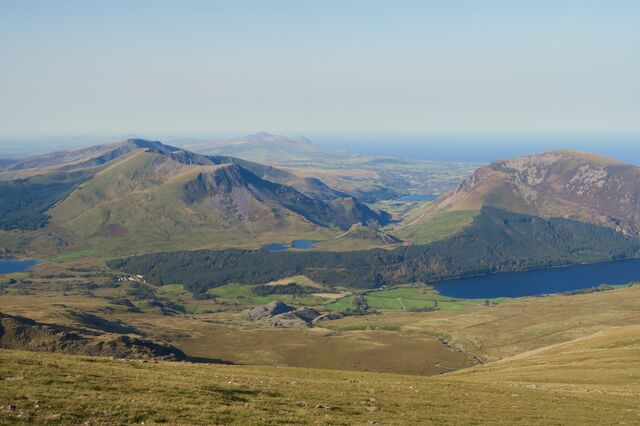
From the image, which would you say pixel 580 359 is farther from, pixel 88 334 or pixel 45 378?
pixel 88 334

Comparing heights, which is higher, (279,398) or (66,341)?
(279,398)

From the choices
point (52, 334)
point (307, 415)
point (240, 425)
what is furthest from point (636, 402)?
point (52, 334)

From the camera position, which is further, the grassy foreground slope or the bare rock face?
the bare rock face

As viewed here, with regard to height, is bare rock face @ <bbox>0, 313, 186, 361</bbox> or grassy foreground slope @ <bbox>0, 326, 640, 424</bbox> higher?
grassy foreground slope @ <bbox>0, 326, 640, 424</bbox>

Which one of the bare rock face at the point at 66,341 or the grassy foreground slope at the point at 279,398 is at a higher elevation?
the grassy foreground slope at the point at 279,398

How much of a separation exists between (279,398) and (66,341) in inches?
5614

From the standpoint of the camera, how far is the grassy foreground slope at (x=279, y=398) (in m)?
36.9

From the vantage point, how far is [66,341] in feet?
549

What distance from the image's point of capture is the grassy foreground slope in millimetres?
36906

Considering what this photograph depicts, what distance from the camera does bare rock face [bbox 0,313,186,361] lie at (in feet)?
526

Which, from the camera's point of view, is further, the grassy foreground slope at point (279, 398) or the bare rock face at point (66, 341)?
the bare rock face at point (66, 341)

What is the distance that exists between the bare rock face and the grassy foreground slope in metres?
111

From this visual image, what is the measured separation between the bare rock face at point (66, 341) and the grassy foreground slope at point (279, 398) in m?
111

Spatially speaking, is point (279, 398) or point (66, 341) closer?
point (279, 398)
